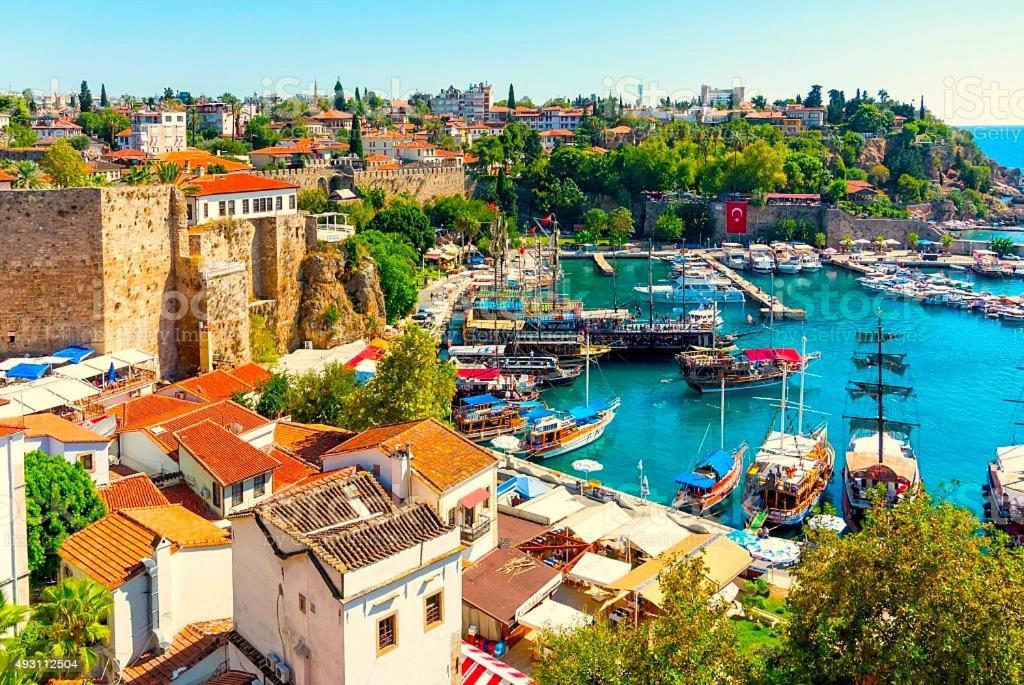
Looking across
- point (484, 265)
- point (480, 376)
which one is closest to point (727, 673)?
point (480, 376)

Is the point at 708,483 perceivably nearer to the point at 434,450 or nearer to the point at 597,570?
the point at 597,570

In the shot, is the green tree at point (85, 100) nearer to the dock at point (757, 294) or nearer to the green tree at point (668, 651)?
the dock at point (757, 294)

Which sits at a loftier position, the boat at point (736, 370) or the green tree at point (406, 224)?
the green tree at point (406, 224)

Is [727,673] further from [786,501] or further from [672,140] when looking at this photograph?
[672,140]

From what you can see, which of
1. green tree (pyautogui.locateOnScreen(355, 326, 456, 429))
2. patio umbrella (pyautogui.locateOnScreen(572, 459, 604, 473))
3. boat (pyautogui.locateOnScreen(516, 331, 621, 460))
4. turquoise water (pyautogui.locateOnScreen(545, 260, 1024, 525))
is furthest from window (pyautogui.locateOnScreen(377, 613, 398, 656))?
boat (pyautogui.locateOnScreen(516, 331, 621, 460))

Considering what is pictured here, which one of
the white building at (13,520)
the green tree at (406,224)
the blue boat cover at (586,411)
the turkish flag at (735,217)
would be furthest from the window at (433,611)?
the turkish flag at (735,217)
